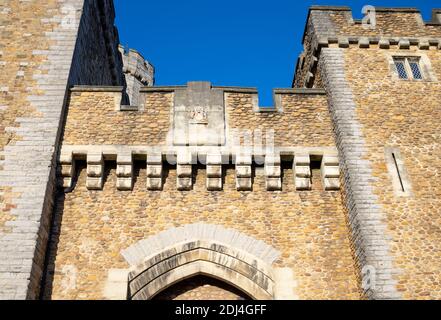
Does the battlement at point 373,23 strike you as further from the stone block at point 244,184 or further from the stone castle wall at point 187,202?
the stone block at point 244,184

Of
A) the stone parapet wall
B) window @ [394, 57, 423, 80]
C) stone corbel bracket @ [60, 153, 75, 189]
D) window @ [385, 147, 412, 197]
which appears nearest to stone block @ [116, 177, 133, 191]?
the stone parapet wall

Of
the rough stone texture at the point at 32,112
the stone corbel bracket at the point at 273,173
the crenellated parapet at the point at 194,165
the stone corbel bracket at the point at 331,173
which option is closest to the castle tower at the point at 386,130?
the stone corbel bracket at the point at 331,173

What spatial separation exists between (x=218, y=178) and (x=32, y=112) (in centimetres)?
405

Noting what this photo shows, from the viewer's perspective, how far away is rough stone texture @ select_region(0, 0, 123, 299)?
783 centimetres

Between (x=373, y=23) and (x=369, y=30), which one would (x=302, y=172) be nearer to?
(x=369, y=30)

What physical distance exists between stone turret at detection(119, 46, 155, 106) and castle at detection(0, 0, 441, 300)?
394 inches

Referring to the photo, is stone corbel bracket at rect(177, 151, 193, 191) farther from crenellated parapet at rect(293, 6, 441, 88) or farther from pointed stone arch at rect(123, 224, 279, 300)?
crenellated parapet at rect(293, 6, 441, 88)

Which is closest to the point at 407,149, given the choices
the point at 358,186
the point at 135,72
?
the point at 358,186

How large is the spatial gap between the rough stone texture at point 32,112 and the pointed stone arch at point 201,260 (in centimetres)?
181

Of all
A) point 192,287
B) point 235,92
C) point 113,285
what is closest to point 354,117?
point 235,92

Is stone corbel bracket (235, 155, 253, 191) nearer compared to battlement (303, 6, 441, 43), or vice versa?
stone corbel bracket (235, 155, 253, 191)

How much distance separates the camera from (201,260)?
8.63 m
